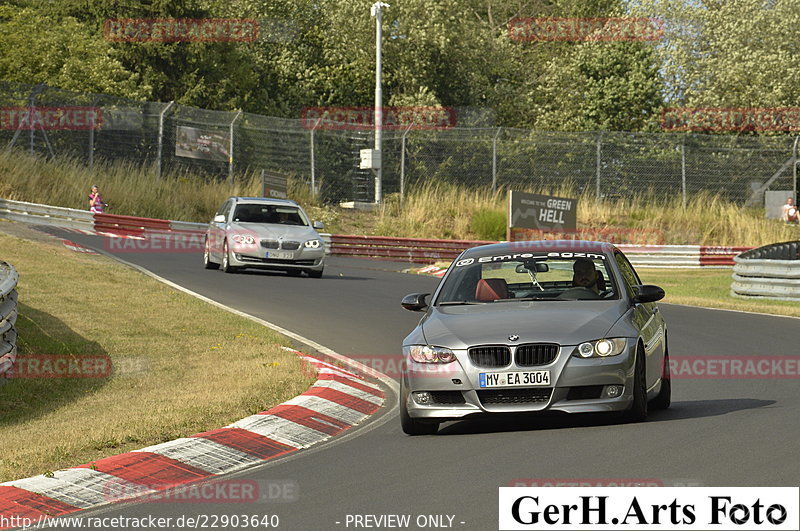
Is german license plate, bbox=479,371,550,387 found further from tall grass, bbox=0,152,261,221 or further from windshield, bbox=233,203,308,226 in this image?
tall grass, bbox=0,152,261,221

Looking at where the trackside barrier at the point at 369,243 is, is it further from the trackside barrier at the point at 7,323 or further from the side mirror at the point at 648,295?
the side mirror at the point at 648,295

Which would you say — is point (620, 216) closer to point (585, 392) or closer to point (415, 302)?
point (415, 302)

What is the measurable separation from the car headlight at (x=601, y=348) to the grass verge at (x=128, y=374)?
114 inches

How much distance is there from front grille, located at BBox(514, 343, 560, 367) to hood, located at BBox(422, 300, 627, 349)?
0.17 feet

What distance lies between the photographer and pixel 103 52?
159 ft

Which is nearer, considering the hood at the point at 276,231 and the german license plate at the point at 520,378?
the german license plate at the point at 520,378

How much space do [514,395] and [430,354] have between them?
714 mm

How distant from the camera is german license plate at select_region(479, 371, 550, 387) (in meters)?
9.38

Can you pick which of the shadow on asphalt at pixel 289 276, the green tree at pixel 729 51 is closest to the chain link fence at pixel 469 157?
the green tree at pixel 729 51

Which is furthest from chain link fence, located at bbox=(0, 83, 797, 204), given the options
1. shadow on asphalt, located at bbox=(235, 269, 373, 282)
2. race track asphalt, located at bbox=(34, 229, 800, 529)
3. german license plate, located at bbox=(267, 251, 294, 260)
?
race track asphalt, located at bbox=(34, 229, 800, 529)

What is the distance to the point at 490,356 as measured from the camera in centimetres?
955

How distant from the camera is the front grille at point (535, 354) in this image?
372 inches

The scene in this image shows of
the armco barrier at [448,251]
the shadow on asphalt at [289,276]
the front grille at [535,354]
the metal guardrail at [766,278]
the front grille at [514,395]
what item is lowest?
the armco barrier at [448,251]

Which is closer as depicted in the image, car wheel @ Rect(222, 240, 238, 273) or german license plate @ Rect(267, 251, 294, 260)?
german license plate @ Rect(267, 251, 294, 260)
